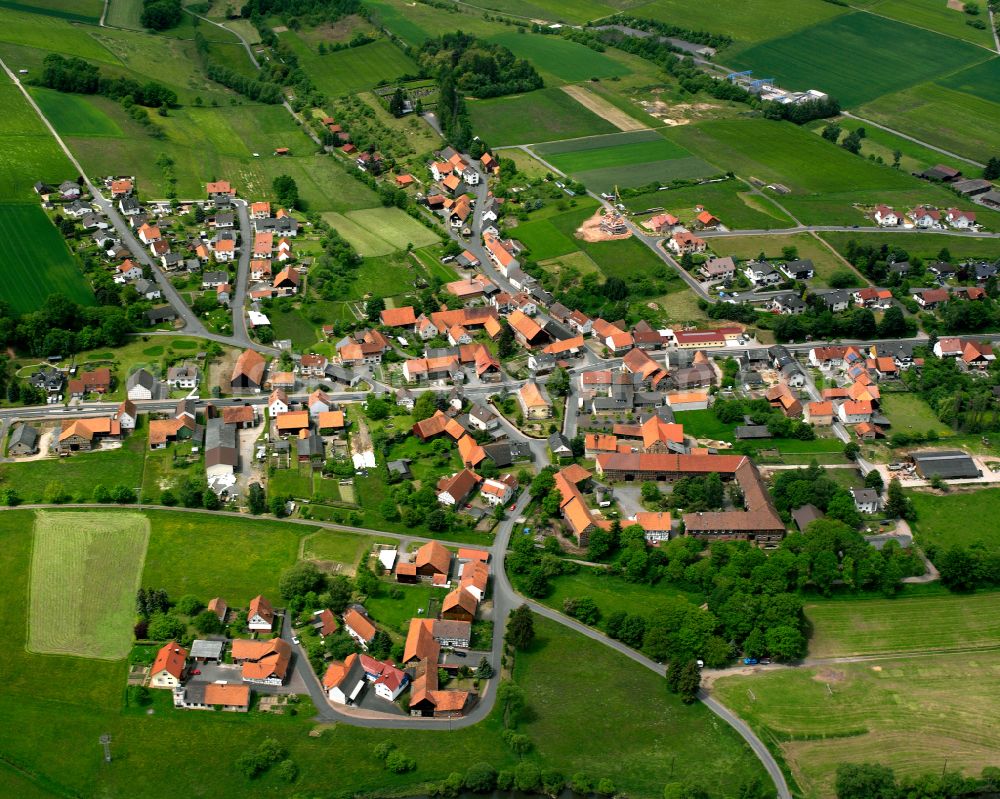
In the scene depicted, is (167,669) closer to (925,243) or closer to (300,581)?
(300,581)

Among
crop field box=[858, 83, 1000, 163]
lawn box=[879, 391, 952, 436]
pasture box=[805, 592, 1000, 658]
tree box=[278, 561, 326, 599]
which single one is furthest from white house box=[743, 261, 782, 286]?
tree box=[278, 561, 326, 599]

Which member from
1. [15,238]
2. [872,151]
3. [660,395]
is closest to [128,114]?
[15,238]

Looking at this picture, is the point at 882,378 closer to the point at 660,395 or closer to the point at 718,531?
the point at 660,395

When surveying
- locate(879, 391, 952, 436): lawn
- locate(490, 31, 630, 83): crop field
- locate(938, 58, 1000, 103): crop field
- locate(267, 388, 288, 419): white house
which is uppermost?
locate(938, 58, 1000, 103): crop field

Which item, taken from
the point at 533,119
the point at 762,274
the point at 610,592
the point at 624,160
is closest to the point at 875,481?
the point at 610,592

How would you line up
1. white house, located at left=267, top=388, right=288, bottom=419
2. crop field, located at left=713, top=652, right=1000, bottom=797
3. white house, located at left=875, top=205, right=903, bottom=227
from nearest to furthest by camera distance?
crop field, located at left=713, top=652, right=1000, bottom=797, white house, located at left=267, top=388, right=288, bottom=419, white house, located at left=875, top=205, right=903, bottom=227

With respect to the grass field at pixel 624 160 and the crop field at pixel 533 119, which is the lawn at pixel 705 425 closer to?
the grass field at pixel 624 160

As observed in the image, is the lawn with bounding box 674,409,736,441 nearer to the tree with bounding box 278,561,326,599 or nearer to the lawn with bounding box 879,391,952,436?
the lawn with bounding box 879,391,952,436
